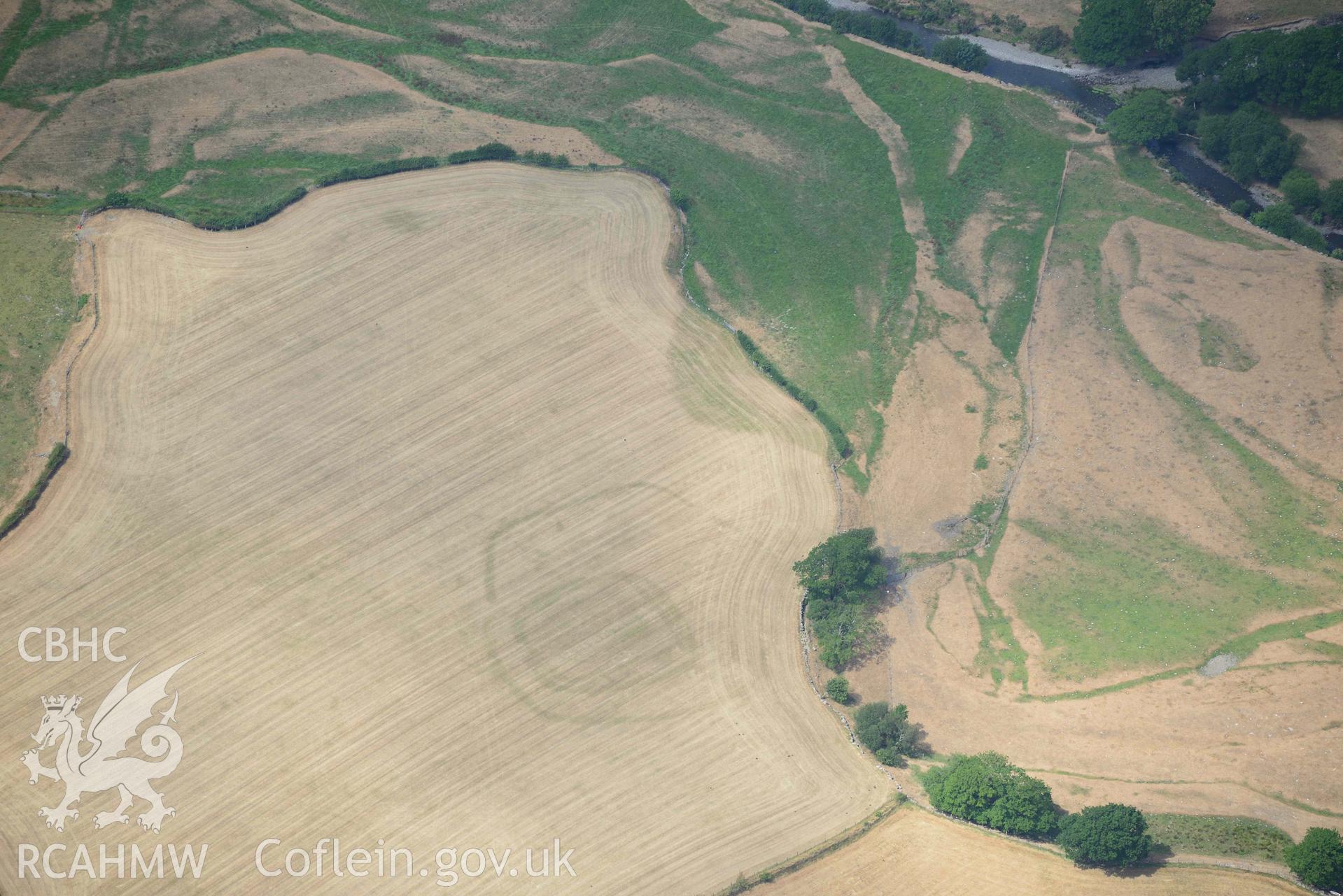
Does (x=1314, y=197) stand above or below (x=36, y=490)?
above

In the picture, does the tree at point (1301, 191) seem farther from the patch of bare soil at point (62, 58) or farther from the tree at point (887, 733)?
the patch of bare soil at point (62, 58)

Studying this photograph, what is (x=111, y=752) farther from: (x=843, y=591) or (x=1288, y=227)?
(x=1288, y=227)

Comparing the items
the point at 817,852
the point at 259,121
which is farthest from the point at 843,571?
the point at 259,121

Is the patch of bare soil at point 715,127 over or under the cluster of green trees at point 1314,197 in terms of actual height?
under

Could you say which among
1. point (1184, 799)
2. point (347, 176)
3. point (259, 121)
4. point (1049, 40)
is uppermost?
point (1049, 40)

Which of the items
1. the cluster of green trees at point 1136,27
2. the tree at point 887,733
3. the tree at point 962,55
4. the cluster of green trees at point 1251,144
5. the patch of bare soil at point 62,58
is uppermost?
the cluster of green trees at point 1136,27

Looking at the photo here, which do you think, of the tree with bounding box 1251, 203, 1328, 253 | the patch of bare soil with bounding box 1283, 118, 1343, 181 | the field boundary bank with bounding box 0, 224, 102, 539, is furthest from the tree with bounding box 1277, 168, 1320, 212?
the field boundary bank with bounding box 0, 224, 102, 539

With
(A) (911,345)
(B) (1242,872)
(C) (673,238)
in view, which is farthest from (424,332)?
(B) (1242,872)

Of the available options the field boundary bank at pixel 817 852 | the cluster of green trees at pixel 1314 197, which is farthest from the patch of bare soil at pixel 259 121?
the cluster of green trees at pixel 1314 197

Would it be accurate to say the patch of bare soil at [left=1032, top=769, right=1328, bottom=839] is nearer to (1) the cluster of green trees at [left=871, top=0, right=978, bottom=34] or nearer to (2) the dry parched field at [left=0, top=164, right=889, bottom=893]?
(2) the dry parched field at [left=0, top=164, right=889, bottom=893]
